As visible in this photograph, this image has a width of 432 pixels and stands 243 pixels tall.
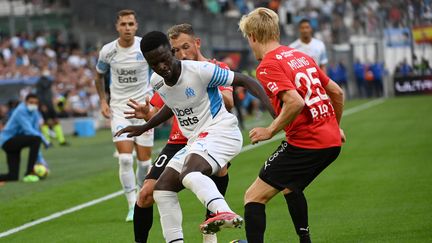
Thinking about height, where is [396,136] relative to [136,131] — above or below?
below

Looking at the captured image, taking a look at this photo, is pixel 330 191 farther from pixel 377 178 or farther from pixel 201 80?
pixel 201 80

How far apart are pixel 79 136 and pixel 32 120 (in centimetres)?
1390

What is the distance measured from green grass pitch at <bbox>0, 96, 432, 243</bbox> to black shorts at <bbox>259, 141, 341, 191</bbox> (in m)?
1.81

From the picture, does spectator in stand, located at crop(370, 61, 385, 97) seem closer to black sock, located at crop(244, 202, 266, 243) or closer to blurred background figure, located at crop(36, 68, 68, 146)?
blurred background figure, located at crop(36, 68, 68, 146)

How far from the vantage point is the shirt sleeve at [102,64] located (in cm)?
1329

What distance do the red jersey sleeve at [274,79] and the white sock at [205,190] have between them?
0.93 m

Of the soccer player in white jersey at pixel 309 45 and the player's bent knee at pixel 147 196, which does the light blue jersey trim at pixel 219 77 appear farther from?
the soccer player in white jersey at pixel 309 45

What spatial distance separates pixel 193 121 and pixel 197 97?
0.27 meters

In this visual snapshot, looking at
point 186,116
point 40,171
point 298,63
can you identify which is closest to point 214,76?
point 186,116

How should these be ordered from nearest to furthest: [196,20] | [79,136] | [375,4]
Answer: [79,136] → [196,20] → [375,4]

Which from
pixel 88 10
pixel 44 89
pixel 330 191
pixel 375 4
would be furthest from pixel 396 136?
pixel 375 4

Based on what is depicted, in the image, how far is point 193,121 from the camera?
888 centimetres

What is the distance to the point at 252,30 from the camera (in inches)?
336

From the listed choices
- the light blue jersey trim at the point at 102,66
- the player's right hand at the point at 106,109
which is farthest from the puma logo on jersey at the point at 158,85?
the player's right hand at the point at 106,109
